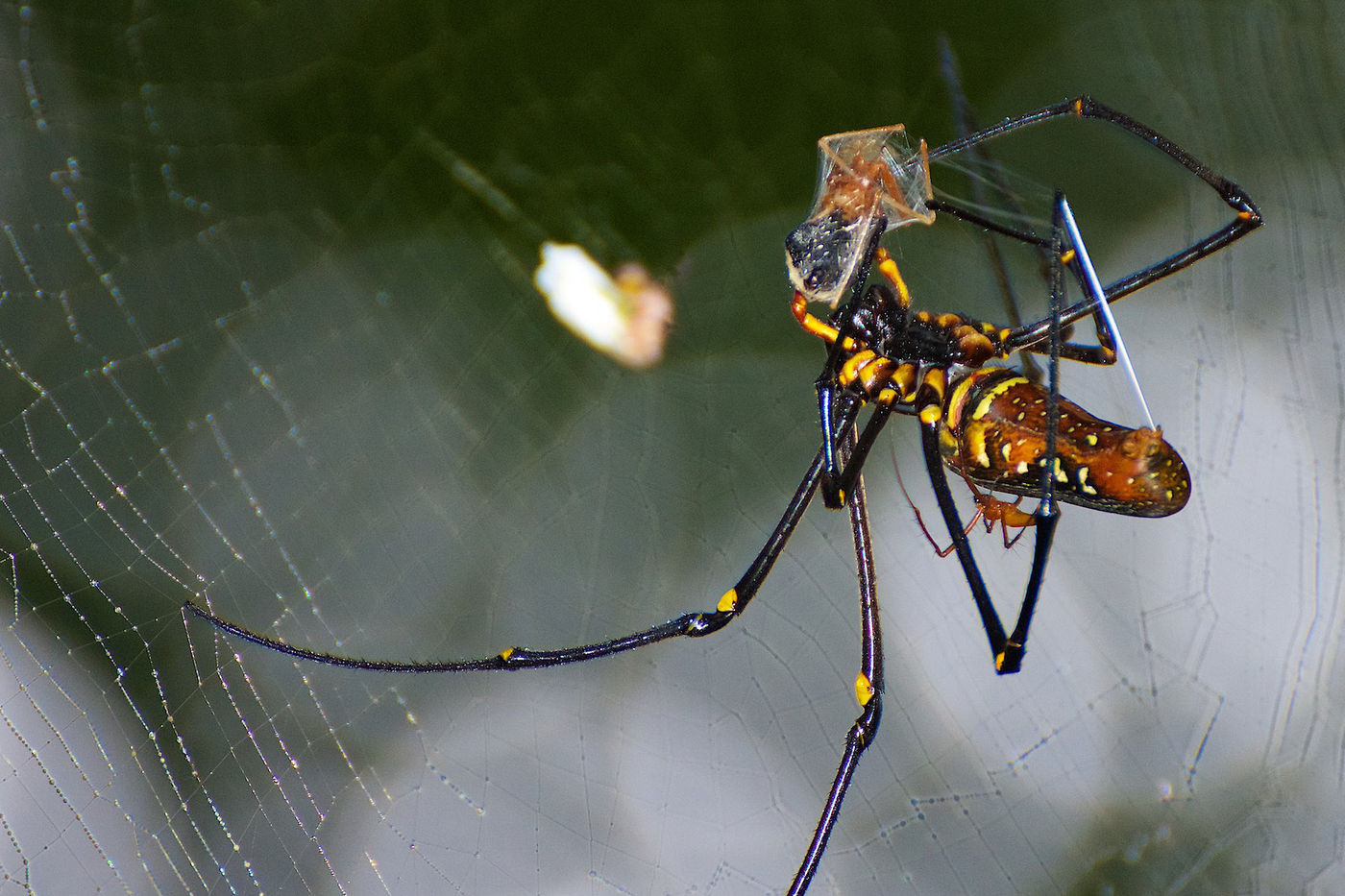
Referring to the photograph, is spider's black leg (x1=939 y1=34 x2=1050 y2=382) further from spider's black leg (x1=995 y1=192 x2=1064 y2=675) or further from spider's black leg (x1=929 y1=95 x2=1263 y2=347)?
spider's black leg (x1=995 y1=192 x2=1064 y2=675)

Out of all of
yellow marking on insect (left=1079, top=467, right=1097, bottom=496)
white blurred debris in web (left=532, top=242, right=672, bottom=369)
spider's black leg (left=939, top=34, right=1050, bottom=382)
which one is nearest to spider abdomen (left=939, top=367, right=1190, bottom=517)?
yellow marking on insect (left=1079, top=467, right=1097, bottom=496)

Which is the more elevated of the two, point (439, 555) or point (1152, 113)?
point (1152, 113)

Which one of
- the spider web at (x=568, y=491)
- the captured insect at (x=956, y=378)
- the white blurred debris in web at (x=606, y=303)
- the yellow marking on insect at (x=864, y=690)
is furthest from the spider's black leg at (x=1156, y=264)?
the white blurred debris in web at (x=606, y=303)

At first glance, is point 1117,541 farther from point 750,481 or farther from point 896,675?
point 750,481

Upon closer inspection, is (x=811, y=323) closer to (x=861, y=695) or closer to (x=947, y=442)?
(x=947, y=442)

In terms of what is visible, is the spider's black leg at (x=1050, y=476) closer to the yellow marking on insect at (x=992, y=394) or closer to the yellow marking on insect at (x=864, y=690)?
the yellow marking on insect at (x=992, y=394)

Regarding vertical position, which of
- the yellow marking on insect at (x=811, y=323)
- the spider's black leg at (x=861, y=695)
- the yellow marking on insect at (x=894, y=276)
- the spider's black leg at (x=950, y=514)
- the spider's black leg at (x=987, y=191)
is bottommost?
the spider's black leg at (x=861, y=695)

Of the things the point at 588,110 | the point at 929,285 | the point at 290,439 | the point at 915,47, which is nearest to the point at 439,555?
the point at 290,439
